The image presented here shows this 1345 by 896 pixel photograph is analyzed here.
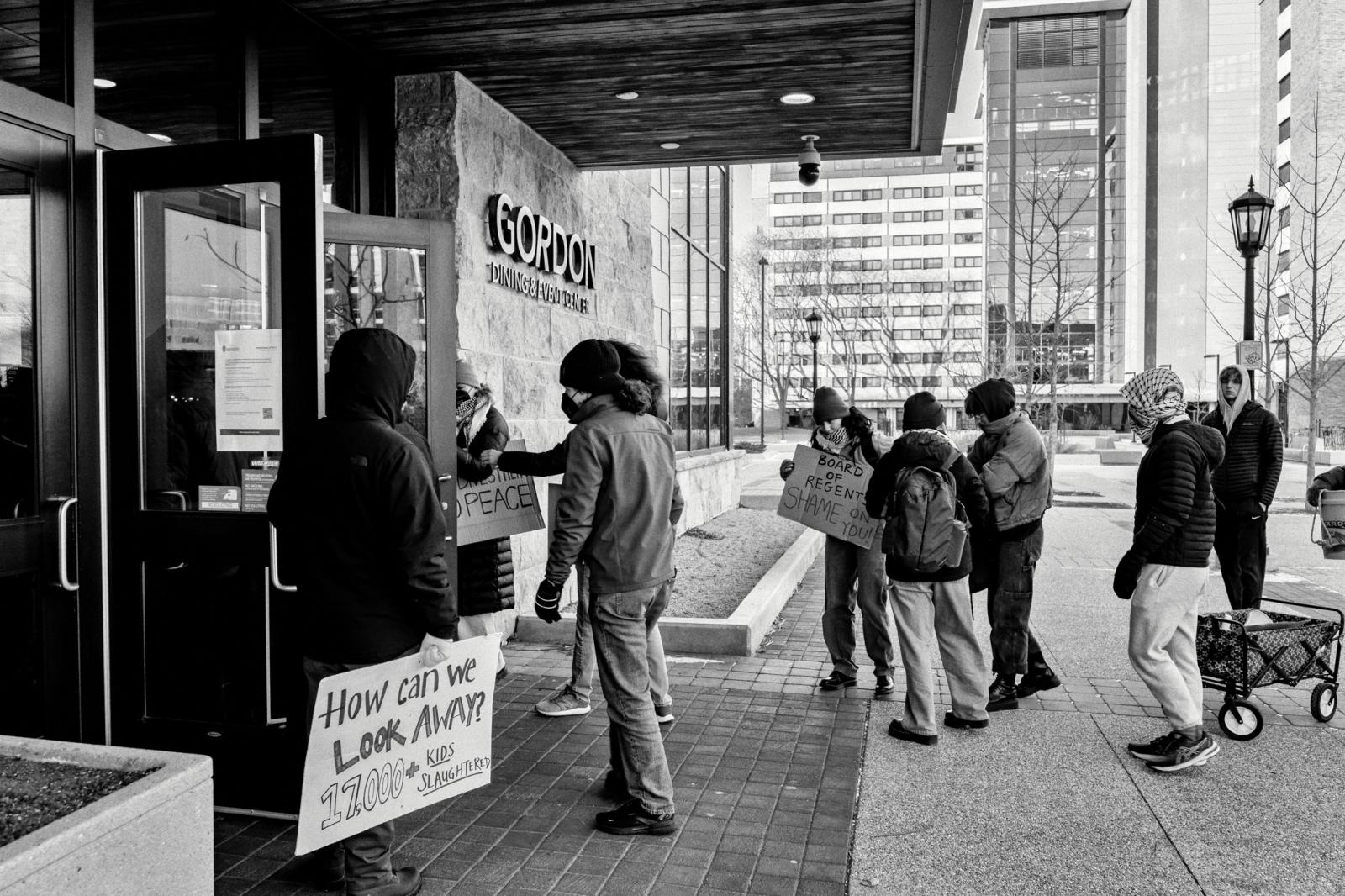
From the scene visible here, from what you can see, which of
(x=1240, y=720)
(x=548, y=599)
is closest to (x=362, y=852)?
(x=548, y=599)

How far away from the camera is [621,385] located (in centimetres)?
441

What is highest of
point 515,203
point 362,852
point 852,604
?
point 515,203

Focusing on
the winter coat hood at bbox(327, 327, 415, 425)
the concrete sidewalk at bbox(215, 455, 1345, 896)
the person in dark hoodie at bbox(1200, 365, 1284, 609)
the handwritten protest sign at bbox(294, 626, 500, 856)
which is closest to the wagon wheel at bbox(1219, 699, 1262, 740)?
the concrete sidewalk at bbox(215, 455, 1345, 896)

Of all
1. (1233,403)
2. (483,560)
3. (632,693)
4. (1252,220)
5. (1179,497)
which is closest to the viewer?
(632,693)

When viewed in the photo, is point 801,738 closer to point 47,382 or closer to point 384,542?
point 384,542

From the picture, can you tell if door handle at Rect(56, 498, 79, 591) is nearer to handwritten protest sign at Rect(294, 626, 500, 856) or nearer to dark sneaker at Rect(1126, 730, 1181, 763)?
handwritten protest sign at Rect(294, 626, 500, 856)

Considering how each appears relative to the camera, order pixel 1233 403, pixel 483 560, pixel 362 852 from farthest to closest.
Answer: pixel 1233 403 < pixel 483 560 < pixel 362 852

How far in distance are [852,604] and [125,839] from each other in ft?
16.2

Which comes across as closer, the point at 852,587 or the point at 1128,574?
the point at 1128,574

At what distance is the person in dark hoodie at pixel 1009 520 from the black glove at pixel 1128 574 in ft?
3.06

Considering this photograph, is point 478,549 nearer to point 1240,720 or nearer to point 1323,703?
point 1240,720

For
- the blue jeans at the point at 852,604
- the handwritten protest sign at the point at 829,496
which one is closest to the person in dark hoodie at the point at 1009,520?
the blue jeans at the point at 852,604

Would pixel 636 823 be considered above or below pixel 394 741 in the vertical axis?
below

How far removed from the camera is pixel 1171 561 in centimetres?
506
